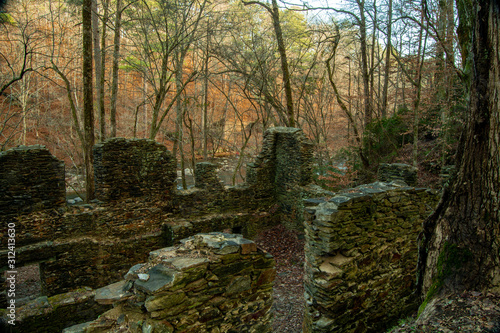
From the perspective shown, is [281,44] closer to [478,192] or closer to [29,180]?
[29,180]

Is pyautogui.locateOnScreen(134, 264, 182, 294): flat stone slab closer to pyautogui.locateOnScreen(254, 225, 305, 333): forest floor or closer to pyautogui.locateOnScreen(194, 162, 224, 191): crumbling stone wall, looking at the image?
pyautogui.locateOnScreen(254, 225, 305, 333): forest floor

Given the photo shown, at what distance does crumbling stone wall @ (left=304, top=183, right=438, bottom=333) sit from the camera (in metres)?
4.95

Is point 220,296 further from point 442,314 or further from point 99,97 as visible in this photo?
point 99,97

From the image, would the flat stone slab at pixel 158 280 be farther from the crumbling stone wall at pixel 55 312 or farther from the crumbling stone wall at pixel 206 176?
the crumbling stone wall at pixel 206 176

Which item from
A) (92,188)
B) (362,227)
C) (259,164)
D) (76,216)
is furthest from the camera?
(259,164)

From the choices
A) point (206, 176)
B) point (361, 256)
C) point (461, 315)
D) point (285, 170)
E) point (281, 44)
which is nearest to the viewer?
point (461, 315)

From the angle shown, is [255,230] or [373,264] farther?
[255,230]

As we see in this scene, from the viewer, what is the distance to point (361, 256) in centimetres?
529

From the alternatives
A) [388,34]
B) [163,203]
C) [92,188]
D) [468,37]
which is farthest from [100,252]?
[388,34]

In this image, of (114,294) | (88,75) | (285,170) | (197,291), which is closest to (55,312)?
(114,294)

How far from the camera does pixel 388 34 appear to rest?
13.0 meters

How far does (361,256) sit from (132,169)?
22.5ft

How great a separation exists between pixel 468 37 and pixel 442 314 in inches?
121

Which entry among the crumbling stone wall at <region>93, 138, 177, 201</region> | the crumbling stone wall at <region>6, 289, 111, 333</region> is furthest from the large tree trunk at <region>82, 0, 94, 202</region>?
the crumbling stone wall at <region>6, 289, 111, 333</region>
